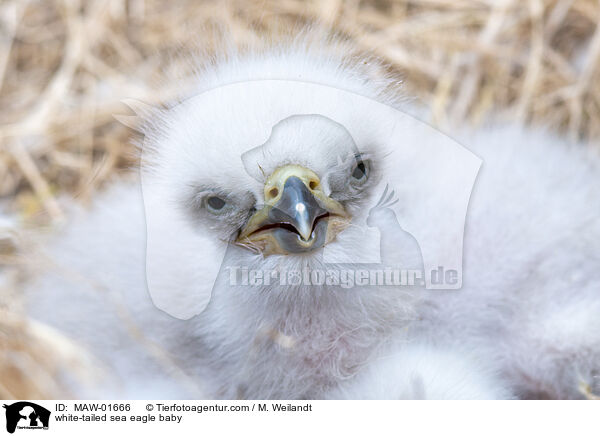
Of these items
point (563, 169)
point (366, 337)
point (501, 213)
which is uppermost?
point (563, 169)

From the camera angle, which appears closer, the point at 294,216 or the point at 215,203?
the point at 294,216

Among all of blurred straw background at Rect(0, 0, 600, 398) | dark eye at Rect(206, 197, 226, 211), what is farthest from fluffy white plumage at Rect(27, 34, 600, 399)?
blurred straw background at Rect(0, 0, 600, 398)

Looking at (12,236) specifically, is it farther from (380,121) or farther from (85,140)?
(380,121)

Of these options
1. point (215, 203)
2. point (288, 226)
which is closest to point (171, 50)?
point (215, 203)

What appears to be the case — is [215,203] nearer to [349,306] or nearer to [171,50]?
[349,306]
